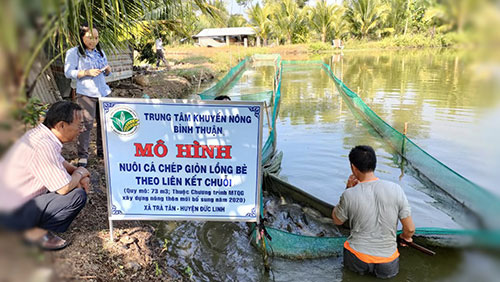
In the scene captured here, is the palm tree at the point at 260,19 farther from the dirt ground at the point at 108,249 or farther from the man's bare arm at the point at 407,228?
the man's bare arm at the point at 407,228

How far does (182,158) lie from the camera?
2783 millimetres

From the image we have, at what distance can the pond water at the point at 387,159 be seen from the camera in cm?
72

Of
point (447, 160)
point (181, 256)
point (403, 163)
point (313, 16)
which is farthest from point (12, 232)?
point (313, 16)

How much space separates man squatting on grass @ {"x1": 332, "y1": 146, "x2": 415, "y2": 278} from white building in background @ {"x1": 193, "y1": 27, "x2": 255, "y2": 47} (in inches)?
1593

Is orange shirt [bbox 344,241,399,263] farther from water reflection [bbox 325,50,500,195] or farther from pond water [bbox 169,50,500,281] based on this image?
water reflection [bbox 325,50,500,195]

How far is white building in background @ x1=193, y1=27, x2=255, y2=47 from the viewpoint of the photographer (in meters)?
42.9

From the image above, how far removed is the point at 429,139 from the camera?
23.7 feet

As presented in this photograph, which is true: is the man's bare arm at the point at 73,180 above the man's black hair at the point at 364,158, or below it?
below

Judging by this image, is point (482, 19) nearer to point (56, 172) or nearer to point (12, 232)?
point (12, 232)

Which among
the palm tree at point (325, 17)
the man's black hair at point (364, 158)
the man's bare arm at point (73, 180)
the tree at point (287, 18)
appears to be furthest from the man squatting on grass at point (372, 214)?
the palm tree at point (325, 17)

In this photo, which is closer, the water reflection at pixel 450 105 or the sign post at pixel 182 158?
the water reflection at pixel 450 105

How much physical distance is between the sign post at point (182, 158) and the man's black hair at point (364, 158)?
72 cm

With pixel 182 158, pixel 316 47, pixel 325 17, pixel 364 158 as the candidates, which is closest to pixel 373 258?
pixel 364 158

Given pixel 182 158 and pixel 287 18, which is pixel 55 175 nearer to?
pixel 182 158
